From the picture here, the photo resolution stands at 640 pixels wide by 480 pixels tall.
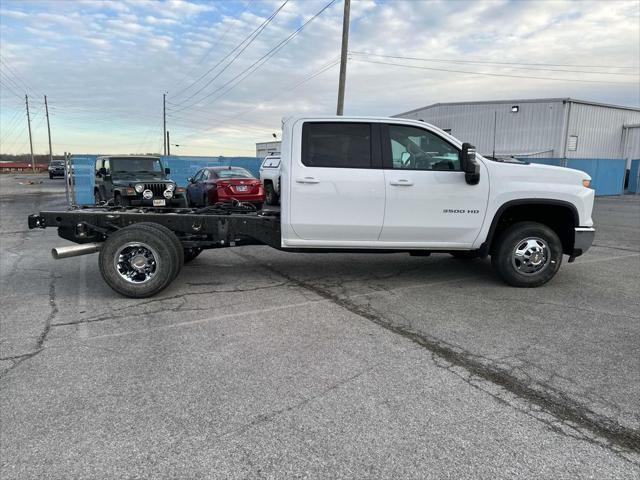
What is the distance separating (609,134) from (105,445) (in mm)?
38610

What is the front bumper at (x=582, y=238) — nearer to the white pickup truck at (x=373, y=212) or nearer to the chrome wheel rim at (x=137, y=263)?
the white pickup truck at (x=373, y=212)

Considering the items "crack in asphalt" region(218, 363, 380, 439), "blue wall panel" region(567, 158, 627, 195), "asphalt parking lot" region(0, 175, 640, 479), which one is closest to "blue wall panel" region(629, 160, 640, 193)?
"blue wall panel" region(567, 158, 627, 195)

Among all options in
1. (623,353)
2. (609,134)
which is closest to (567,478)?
(623,353)

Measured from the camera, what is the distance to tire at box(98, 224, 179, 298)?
5.66 meters

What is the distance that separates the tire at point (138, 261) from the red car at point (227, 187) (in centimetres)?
759

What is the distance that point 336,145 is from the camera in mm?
5906

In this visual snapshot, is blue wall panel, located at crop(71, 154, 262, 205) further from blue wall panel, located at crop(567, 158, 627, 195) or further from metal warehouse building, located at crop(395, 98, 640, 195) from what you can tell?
blue wall panel, located at crop(567, 158, 627, 195)

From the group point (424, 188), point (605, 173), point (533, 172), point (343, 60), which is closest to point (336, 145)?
point (424, 188)

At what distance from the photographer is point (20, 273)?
725 cm

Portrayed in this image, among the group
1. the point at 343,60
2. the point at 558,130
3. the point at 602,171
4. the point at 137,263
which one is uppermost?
the point at 343,60

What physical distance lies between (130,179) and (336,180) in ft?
31.9

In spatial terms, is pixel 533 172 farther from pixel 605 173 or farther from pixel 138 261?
pixel 605 173

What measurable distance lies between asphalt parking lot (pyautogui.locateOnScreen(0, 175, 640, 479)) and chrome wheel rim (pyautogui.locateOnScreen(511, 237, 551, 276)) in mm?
313

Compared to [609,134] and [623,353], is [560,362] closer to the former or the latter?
[623,353]
